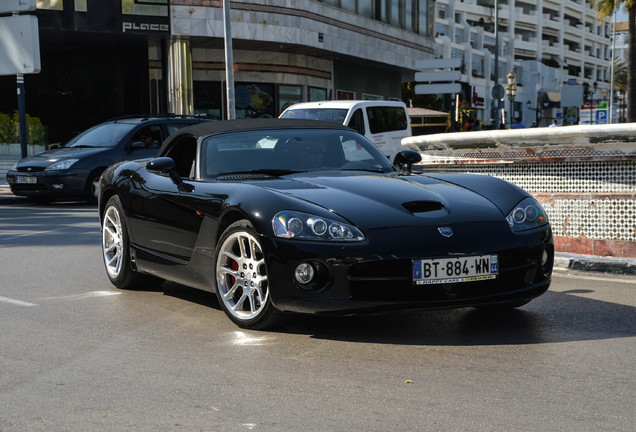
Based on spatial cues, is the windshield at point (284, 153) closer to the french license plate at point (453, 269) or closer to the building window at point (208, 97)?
the french license plate at point (453, 269)

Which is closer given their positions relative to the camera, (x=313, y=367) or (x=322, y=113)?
(x=313, y=367)

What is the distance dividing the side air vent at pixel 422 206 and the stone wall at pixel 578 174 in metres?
3.20

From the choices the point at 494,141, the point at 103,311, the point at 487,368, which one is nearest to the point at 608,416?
the point at 487,368

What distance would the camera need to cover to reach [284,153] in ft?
21.4

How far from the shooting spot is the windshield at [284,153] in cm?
643

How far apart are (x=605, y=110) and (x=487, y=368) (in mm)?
36997

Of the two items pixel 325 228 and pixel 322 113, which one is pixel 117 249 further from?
pixel 322 113

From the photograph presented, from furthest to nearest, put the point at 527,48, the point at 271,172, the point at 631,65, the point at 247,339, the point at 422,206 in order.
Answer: the point at 527,48 → the point at 631,65 → the point at 271,172 → the point at 422,206 → the point at 247,339

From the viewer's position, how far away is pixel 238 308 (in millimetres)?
5766

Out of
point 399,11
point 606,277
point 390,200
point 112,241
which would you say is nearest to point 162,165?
point 112,241

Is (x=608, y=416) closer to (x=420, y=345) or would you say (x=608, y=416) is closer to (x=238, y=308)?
(x=420, y=345)

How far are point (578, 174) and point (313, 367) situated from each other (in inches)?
189

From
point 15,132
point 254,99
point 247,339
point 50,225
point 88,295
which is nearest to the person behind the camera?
point 247,339

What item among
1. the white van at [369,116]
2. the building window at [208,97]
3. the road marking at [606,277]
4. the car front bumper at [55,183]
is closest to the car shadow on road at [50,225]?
the car front bumper at [55,183]
